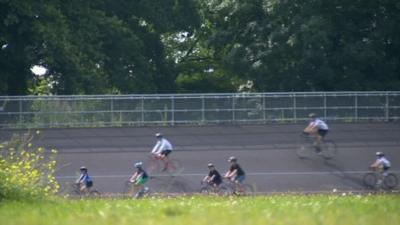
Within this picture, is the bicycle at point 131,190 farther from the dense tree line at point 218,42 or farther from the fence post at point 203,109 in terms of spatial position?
the dense tree line at point 218,42

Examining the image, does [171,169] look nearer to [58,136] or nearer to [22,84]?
[58,136]

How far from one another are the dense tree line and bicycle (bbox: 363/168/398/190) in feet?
55.1

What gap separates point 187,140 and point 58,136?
5428 mm

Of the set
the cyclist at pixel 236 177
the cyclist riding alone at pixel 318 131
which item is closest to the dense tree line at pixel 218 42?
the cyclist riding alone at pixel 318 131

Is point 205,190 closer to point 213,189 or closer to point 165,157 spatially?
point 213,189

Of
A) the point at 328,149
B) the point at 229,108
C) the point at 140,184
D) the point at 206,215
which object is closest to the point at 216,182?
the point at 140,184

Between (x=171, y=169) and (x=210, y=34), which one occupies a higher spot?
(x=210, y=34)

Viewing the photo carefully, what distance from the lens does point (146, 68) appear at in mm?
54406

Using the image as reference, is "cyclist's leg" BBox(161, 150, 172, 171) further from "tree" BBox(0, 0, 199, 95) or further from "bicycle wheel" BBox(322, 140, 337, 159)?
"tree" BBox(0, 0, 199, 95)

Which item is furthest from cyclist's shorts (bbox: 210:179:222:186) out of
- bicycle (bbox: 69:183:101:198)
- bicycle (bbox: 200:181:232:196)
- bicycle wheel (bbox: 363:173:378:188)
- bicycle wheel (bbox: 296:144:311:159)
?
bicycle wheel (bbox: 296:144:311:159)

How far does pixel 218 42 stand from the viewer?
52906 mm

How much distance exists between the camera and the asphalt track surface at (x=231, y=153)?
33.5 meters

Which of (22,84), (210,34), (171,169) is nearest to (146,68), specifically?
(210,34)

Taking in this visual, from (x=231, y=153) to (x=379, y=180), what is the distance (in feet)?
24.6
